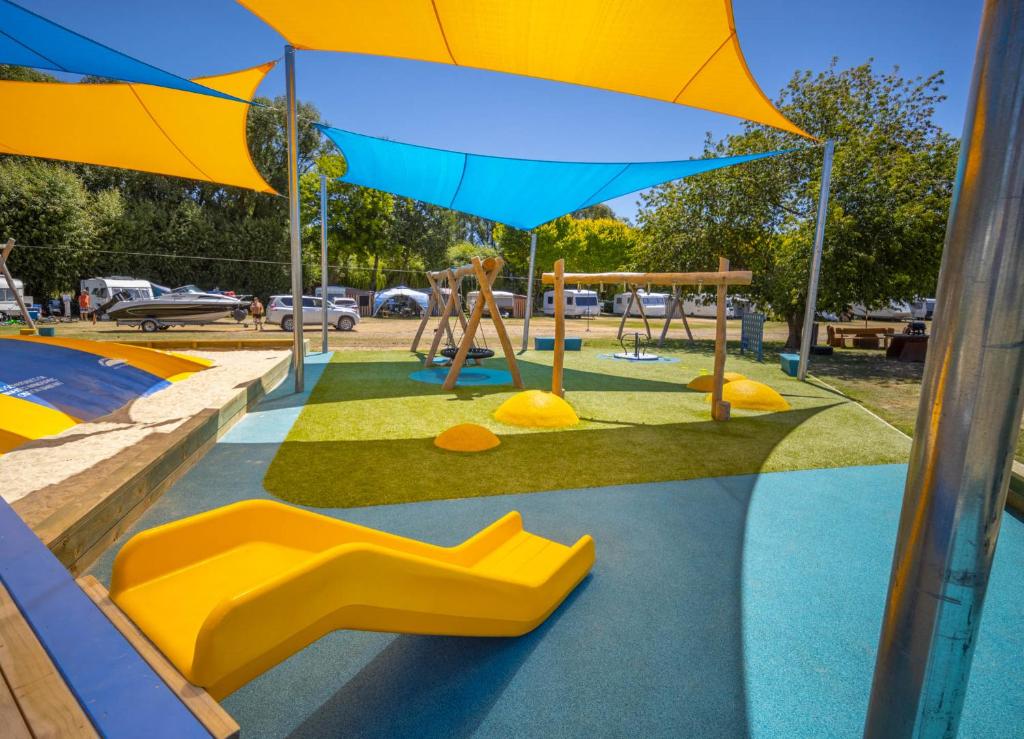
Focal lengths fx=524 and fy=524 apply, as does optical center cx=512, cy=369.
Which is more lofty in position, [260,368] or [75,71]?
[75,71]

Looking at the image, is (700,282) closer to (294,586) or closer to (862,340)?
(294,586)

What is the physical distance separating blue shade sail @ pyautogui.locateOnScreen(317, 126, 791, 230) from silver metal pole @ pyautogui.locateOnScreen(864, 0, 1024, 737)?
783 centimetres

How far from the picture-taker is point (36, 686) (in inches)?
55.2

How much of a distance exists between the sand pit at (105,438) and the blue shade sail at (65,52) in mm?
3435

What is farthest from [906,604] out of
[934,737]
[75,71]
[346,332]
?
[346,332]

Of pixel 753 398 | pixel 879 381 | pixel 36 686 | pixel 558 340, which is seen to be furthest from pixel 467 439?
pixel 879 381

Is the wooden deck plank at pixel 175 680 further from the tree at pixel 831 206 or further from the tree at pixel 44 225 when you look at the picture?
the tree at pixel 44 225

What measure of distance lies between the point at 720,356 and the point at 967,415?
19.1 feet

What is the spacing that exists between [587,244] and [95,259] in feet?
110

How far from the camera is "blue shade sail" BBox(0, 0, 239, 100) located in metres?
5.04

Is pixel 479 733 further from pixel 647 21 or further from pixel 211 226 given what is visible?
pixel 211 226

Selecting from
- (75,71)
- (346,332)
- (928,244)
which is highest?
(75,71)

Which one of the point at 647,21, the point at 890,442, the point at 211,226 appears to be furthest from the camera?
the point at 211,226

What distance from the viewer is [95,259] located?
91.6ft
